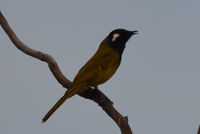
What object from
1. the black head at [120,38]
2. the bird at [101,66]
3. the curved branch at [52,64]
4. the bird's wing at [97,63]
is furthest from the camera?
the black head at [120,38]

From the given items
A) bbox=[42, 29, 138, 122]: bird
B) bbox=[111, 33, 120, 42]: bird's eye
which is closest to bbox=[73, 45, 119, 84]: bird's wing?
bbox=[42, 29, 138, 122]: bird

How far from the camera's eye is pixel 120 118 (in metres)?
7.63

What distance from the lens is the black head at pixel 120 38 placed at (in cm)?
1055

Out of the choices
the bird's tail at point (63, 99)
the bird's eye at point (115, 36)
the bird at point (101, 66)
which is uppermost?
the bird's eye at point (115, 36)

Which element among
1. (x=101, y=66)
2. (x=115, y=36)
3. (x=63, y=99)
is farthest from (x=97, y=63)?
(x=63, y=99)

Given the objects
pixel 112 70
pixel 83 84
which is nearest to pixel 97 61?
pixel 112 70

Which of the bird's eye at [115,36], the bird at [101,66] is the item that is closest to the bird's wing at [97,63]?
the bird at [101,66]

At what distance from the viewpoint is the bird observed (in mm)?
8898

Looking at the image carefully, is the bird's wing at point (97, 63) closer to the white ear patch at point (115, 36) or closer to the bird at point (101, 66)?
the bird at point (101, 66)

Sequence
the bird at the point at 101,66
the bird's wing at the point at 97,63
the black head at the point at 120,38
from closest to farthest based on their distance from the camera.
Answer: the bird at the point at 101,66
the bird's wing at the point at 97,63
the black head at the point at 120,38

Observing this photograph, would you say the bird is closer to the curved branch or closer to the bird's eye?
the bird's eye

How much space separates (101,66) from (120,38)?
883 millimetres

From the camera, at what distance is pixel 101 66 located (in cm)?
995

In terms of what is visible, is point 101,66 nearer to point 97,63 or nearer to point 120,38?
point 97,63
